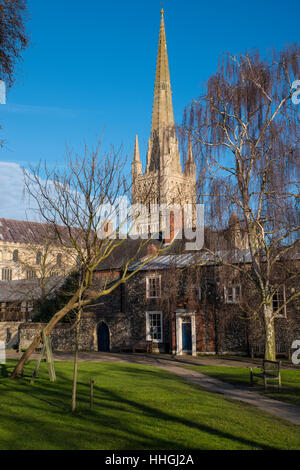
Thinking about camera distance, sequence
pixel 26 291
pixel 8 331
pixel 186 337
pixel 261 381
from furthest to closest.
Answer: pixel 26 291
pixel 8 331
pixel 186 337
pixel 261 381

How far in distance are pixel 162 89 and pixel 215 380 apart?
75.9 metres

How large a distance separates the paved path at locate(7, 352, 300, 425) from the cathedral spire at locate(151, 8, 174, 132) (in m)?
63.3

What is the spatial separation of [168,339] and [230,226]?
47.1 feet

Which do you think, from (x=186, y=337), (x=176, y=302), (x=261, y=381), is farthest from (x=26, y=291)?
(x=261, y=381)

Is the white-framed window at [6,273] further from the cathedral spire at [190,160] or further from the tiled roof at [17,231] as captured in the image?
the cathedral spire at [190,160]

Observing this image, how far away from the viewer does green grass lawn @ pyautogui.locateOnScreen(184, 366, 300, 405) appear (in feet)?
47.9

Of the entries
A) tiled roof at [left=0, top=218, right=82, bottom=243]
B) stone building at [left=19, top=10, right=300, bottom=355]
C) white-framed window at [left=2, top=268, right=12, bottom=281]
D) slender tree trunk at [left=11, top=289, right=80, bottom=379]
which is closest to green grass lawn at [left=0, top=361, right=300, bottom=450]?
slender tree trunk at [left=11, top=289, right=80, bottom=379]

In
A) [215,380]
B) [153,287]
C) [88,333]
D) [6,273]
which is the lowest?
[215,380]

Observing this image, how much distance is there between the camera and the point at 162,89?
280 ft

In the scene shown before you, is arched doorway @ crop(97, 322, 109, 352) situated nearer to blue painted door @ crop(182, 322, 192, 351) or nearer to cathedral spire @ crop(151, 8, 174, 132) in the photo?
blue painted door @ crop(182, 322, 192, 351)

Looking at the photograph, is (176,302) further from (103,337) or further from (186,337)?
(103,337)

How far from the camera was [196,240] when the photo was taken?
19594mm

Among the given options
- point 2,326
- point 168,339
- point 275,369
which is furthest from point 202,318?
point 2,326

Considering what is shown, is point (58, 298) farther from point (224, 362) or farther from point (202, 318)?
point (224, 362)
